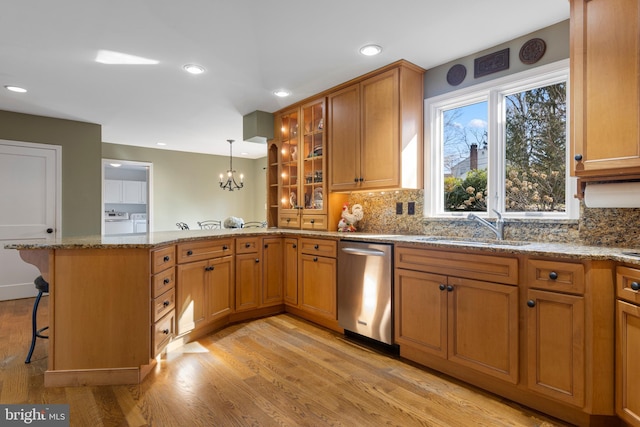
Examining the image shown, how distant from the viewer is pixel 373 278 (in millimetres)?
2736

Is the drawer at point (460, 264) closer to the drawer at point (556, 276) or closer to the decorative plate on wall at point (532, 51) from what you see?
the drawer at point (556, 276)

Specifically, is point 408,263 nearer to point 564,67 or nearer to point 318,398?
point 318,398

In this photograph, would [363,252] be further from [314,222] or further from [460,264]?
[314,222]

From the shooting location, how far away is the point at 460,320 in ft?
7.18

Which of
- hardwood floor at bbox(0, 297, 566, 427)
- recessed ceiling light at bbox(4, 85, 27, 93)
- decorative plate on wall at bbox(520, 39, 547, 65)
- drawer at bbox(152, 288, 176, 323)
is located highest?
recessed ceiling light at bbox(4, 85, 27, 93)

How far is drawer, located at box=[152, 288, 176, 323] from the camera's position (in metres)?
2.37

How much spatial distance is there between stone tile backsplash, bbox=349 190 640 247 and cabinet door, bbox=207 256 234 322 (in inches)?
56.5

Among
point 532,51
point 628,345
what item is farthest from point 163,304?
point 532,51

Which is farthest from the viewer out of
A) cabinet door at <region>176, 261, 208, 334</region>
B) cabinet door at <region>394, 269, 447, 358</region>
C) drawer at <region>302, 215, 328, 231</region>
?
drawer at <region>302, 215, 328, 231</region>

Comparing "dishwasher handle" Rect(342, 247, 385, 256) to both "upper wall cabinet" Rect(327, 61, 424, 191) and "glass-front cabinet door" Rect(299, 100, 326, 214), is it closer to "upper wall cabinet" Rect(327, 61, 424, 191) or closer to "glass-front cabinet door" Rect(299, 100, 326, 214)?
"upper wall cabinet" Rect(327, 61, 424, 191)

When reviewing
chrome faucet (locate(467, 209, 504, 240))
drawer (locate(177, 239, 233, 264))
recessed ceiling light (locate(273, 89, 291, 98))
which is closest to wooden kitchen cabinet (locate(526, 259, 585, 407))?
chrome faucet (locate(467, 209, 504, 240))

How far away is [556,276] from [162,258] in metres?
2.53

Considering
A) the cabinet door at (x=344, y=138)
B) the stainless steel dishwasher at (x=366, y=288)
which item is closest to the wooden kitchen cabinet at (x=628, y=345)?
the stainless steel dishwasher at (x=366, y=288)

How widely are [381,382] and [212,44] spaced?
9.02ft
